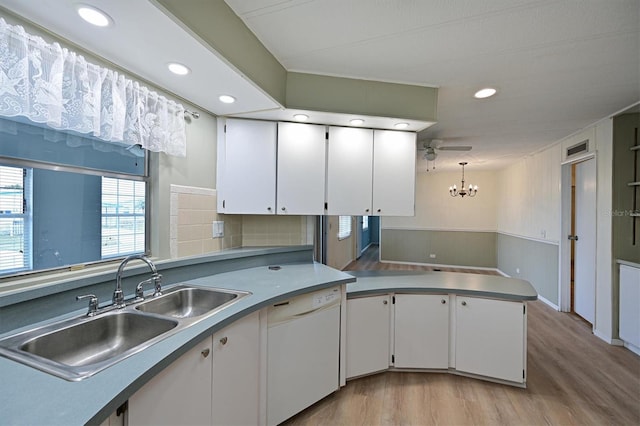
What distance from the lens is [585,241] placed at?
11.5ft

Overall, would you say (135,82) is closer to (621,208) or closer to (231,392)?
(231,392)

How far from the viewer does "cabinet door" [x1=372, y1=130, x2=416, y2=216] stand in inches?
98.5

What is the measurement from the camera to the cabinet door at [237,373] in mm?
1278

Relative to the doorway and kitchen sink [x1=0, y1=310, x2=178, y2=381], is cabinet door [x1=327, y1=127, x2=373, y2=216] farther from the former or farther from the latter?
the doorway

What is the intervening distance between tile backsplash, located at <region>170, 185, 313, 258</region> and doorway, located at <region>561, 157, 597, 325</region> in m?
3.38

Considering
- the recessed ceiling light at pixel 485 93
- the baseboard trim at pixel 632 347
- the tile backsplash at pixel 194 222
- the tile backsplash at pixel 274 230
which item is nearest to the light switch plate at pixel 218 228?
the tile backsplash at pixel 194 222

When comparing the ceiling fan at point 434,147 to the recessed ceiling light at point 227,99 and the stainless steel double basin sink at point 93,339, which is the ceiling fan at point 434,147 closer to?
the recessed ceiling light at point 227,99

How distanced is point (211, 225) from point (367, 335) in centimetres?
153

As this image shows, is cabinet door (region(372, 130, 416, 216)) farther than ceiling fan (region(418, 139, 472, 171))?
No

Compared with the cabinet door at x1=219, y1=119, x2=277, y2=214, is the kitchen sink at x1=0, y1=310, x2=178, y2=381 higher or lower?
lower

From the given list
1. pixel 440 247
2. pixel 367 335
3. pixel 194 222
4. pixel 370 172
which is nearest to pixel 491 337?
pixel 367 335

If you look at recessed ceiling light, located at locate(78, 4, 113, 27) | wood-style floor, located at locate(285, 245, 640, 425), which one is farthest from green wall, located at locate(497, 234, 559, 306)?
recessed ceiling light, located at locate(78, 4, 113, 27)

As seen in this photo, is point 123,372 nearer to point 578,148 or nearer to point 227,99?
point 227,99

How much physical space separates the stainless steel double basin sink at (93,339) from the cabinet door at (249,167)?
3.08ft
